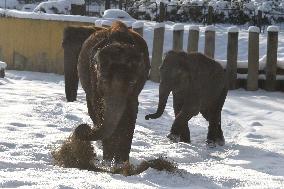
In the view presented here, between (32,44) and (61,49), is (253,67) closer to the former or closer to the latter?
(61,49)

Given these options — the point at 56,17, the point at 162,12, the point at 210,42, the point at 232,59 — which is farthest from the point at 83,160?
the point at 162,12

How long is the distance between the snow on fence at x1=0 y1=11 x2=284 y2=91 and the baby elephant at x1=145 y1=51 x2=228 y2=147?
15.1 feet

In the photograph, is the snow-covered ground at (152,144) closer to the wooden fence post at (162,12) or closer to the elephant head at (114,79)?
the elephant head at (114,79)

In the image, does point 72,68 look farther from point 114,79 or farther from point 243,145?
point 114,79

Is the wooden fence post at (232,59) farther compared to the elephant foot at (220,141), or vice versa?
the wooden fence post at (232,59)

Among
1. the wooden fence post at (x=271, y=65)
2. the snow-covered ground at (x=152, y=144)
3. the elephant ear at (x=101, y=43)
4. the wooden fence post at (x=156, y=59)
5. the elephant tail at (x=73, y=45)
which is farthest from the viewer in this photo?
the wooden fence post at (x=156, y=59)

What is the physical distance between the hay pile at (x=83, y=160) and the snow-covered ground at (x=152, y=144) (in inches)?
4.3

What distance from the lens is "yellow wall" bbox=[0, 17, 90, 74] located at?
1520 centimetres

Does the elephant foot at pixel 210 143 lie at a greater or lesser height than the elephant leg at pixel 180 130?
lesser

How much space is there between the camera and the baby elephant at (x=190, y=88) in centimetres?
745

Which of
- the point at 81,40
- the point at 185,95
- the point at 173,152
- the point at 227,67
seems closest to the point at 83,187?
the point at 173,152

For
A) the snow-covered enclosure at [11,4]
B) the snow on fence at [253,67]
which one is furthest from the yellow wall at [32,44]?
the snow-covered enclosure at [11,4]

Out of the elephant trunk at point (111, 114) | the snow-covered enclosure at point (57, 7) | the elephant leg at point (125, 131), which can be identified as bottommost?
the elephant leg at point (125, 131)

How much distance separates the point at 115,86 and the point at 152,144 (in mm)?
2497
